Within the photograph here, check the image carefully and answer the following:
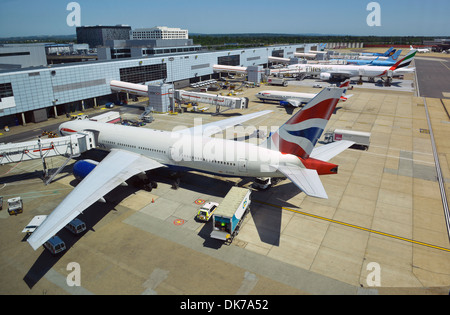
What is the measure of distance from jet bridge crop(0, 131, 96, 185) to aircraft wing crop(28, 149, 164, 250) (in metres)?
5.11

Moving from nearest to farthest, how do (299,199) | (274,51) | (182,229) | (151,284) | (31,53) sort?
(151,284), (182,229), (299,199), (31,53), (274,51)

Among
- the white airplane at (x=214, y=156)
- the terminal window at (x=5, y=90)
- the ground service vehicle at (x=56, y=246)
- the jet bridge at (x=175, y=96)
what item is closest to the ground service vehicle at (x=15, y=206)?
the white airplane at (x=214, y=156)

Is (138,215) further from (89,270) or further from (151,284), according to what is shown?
(151,284)

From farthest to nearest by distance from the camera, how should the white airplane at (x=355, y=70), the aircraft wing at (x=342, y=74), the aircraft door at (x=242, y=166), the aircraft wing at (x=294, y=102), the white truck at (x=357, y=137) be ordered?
1. the aircraft wing at (x=342, y=74)
2. the white airplane at (x=355, y=70)
3. the aircraft wing at (x=294, y=102)
4. the white truck at (x=357, y=137)
5. the aircraft door at (x=242, y=166)

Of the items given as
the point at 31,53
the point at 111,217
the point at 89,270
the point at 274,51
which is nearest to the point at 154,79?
the point at 31,53

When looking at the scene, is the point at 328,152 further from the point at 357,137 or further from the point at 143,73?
the point at 143,73

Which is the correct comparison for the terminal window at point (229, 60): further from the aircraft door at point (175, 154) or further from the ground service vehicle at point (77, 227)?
the ground service vehicle at point (77, 227)

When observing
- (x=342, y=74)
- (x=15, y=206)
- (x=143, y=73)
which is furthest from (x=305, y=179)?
(x=342, y=74)

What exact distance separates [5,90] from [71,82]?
571 inches

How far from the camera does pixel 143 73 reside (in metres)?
90.1

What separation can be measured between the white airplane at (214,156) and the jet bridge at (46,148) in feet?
7.05

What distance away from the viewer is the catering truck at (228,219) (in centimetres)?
2542
